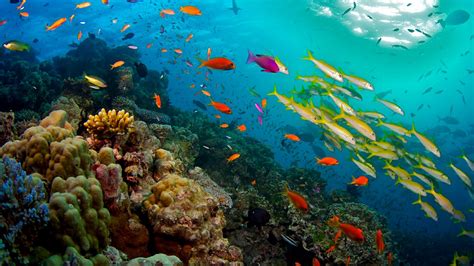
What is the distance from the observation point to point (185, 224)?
12.7 feet

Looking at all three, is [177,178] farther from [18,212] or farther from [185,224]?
[18,212]

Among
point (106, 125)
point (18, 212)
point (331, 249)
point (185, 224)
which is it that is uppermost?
point (18, 212)

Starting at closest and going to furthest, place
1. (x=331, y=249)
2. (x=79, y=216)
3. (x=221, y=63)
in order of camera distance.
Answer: (x=79, y=216) → (x=221, y=63) → (x=331, y=249)

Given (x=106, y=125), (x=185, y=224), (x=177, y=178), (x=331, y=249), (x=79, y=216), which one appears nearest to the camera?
(x=79, y=216)

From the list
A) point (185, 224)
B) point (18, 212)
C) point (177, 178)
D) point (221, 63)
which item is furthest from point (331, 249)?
point (18, 212)

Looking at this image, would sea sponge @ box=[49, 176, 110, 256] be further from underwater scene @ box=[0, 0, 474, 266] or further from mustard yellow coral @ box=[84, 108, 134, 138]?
mustard yellow coral @ box=[84, 108, 134, 138]

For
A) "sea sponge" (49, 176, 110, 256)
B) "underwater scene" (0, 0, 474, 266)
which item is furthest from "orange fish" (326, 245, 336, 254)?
"sea sponge" (49, 176, 110, 256)

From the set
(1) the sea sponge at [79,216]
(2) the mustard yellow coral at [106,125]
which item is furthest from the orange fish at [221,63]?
(1) the sea sponge at [79,216]

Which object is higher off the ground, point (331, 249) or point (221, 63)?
point (221, 63)

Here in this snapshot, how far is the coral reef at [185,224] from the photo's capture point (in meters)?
3.86

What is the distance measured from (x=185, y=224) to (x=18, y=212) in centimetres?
195

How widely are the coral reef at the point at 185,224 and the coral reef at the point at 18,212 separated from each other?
1.57 metres

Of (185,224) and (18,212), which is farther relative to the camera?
(185,224)

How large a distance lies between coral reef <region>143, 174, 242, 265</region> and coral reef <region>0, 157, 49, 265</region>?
1566 millimetres
